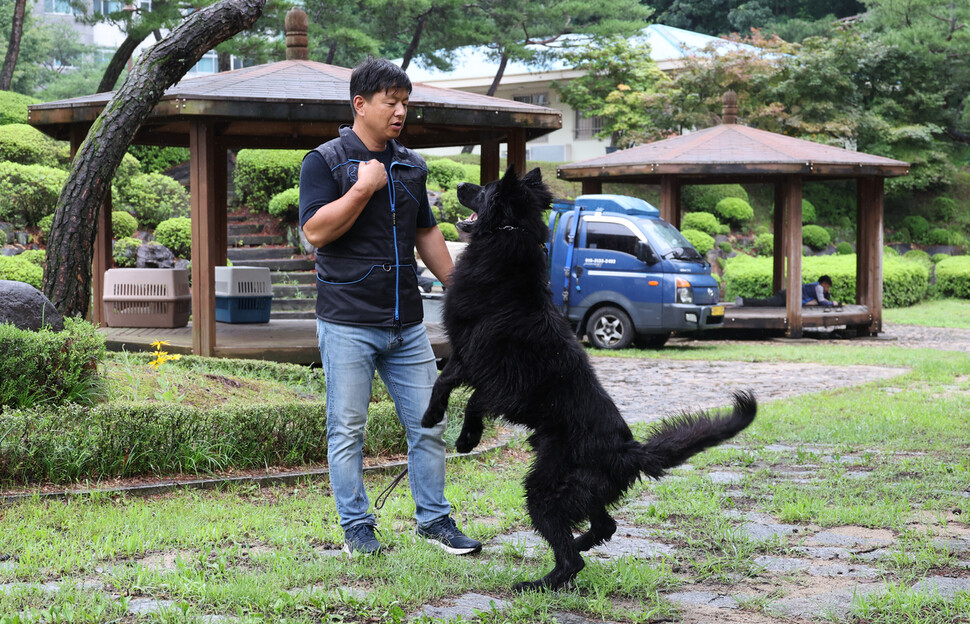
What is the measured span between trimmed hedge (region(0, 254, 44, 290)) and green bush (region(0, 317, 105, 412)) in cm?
832

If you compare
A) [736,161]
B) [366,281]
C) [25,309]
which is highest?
[736,161]

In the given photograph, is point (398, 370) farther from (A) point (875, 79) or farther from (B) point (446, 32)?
(A) point (875, 79)

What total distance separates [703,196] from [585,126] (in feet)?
25.9

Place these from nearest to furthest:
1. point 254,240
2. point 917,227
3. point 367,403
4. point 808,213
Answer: point 367,403 < point 254,240 < point 808,213 < point 917,227

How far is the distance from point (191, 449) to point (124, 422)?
1.41ft

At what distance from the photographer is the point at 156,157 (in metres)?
22.1

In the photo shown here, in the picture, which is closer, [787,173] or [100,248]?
[100,248]

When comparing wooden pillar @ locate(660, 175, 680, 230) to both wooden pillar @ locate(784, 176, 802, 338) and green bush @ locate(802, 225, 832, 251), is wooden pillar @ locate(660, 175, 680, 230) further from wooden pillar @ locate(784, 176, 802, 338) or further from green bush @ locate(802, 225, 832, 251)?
green bush @ locate(802, 225, 832, 251)

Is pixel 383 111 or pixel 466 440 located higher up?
pixel 383 111

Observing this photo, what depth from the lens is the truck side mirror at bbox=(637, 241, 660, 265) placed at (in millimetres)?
14055

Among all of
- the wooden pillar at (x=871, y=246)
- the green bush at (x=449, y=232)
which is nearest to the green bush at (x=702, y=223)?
the wooden pillar at (x=871, y=246)

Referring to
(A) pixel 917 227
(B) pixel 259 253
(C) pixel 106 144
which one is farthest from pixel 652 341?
(A) pixel 917 227

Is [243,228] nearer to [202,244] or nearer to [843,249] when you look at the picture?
[202,244]

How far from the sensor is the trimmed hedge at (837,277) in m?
20.4
